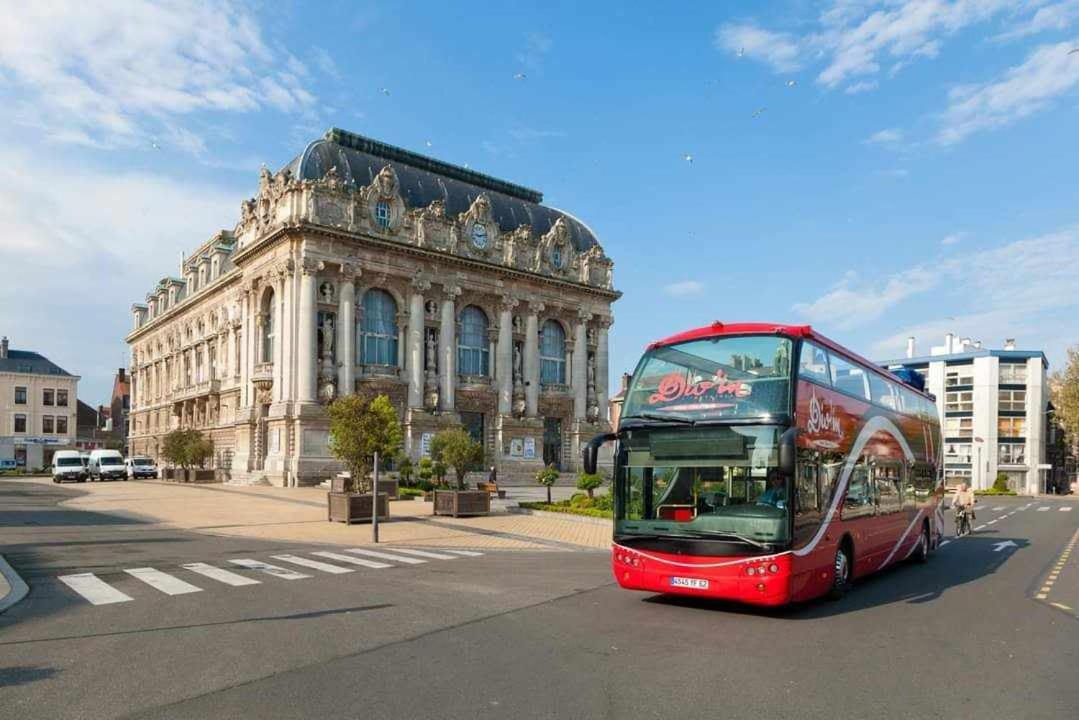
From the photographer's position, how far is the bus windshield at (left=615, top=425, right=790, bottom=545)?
10523 mm

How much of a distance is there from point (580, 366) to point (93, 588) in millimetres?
54556

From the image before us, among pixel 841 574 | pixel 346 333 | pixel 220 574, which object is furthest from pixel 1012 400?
pixel 220 574

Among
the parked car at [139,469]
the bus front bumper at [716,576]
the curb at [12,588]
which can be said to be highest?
the bus front bumper at [716,576]

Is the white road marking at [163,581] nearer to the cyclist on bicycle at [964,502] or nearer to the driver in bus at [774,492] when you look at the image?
the driver in bus at [774,492]

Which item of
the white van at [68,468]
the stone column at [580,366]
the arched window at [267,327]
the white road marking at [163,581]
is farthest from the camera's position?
the stone column at [580,366]

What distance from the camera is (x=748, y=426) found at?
1076 centimetres

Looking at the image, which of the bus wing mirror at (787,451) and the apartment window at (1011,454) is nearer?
the bus wing mirror at (787,451)

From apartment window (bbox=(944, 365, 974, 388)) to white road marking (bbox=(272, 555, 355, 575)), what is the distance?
90.9 m

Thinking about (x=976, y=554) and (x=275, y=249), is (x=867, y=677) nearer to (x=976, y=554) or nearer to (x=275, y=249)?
(x=976, y=554)

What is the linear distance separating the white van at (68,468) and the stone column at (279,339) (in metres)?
15.1

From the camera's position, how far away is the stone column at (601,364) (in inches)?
2677

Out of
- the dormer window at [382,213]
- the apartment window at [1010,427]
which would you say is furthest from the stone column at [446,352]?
the apartment window at [1010,427]

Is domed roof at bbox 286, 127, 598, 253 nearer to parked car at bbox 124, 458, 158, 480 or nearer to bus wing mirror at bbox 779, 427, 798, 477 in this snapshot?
parked car at bbox 124, 458, 158, 480

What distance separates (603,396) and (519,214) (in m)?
16.4
